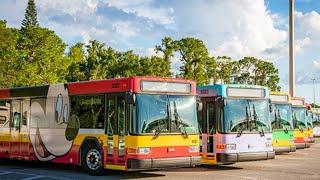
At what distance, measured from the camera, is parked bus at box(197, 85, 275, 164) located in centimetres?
1802

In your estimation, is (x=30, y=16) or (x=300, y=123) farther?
(x=30, y=16)

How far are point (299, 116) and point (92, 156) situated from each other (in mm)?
14742

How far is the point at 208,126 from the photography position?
61.1 feet

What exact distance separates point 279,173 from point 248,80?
70143 millimetres

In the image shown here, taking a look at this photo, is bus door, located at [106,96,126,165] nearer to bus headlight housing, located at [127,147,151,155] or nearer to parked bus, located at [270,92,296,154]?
bus headlight housing, located at [127,147,151,155]

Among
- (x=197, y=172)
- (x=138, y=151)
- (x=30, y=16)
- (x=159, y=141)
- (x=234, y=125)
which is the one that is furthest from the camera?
(x=30, y=16)

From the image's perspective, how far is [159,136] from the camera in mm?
15641

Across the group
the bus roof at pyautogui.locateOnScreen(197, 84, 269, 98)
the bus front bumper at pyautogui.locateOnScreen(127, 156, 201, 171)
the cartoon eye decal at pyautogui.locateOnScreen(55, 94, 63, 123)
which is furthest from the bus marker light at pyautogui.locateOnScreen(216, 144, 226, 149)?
the cartoon eye decal at pyautogui.locateOnScreen(55, 94, 63, 123)

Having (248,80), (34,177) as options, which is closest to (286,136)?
(34,177)

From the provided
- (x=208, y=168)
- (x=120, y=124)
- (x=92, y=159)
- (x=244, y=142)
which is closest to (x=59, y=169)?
(x=92, y=159)

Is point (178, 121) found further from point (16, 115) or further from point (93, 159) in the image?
point (16, 115)

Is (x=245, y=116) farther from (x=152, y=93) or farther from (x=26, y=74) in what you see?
(x=26, y=74)

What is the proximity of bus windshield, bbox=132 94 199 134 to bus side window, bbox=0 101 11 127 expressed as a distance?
7625mm

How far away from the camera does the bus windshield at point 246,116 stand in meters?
18.1
